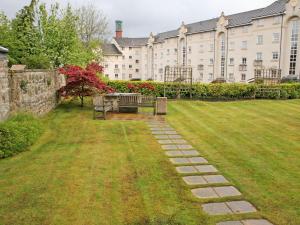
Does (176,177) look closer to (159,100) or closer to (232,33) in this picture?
(159,100)

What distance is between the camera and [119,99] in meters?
15.4

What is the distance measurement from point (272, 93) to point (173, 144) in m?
15.9

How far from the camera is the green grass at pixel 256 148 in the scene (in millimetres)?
5566

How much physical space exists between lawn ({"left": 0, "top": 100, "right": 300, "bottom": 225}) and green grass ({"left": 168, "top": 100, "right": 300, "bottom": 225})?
0.9 inches

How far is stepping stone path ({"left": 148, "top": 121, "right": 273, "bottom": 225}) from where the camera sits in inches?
202

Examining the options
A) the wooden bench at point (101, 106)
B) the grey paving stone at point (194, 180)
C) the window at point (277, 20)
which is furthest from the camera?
the window at point (277, 20)

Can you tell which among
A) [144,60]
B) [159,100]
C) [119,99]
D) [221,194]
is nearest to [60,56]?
[119,99]

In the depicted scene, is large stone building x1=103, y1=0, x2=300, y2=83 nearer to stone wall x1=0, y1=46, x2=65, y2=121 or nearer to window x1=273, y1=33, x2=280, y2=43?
window x1=273, y1=33, x2=280, y2=43

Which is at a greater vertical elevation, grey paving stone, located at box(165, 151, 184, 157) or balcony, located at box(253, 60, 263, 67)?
balcony, located at box(253, 60, 263, 67)

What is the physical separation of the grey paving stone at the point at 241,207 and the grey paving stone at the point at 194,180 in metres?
1.01

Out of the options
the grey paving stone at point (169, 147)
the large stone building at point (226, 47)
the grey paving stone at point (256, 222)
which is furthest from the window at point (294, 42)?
the grey paving stone at point (256, 222)

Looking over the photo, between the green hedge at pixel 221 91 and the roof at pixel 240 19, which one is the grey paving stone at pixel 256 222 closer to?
the green hedge at pixel 221 91

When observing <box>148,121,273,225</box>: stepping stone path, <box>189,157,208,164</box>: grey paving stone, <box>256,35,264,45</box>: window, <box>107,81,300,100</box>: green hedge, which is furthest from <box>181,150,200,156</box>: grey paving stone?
<box>256,35,264,45</box>: window

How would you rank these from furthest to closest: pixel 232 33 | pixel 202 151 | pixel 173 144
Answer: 1. pixel 232 33
2. pixel 173 144
3. pixel 202 151
